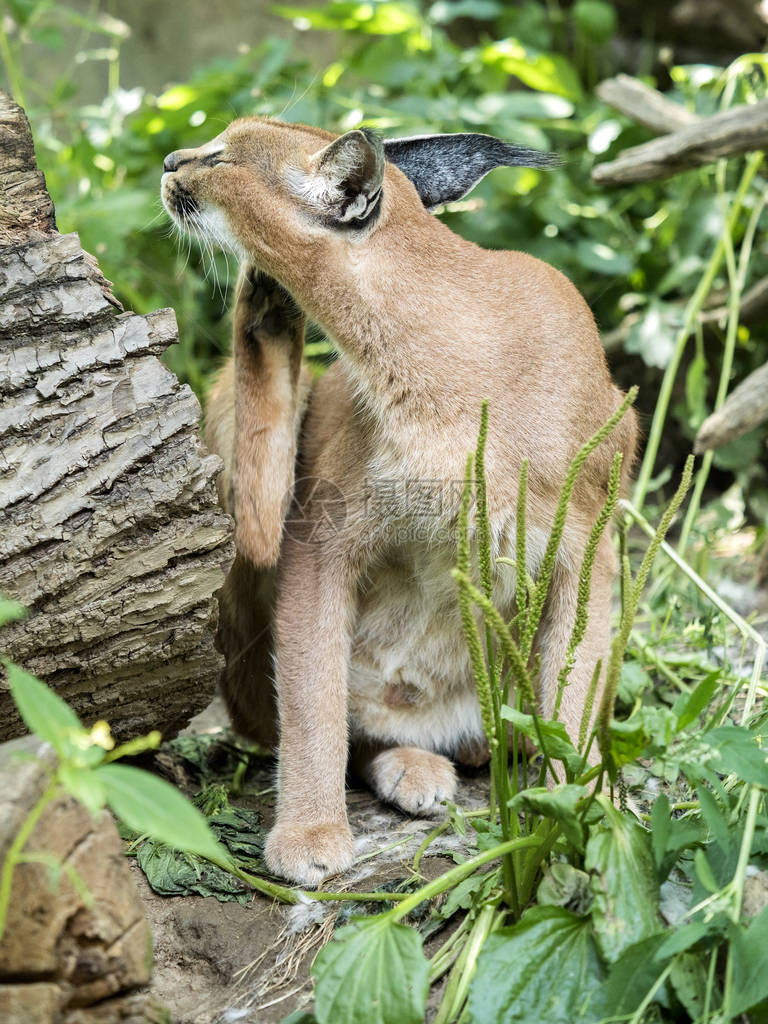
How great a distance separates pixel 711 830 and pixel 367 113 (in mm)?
3907

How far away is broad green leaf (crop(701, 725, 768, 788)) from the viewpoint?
1803mm

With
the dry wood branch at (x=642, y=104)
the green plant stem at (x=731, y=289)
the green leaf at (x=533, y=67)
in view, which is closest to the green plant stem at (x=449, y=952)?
the green plant stem at (x=731, y=289)

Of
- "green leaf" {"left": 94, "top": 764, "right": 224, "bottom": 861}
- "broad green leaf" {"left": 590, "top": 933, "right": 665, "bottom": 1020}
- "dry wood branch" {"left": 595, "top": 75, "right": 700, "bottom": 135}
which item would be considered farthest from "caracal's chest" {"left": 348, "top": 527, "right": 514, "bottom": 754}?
"dry wood branch" {"left": 595, "top": 75, "right": 700, "bottom": 135}

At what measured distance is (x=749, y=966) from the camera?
5.57ft

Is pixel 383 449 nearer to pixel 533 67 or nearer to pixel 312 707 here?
pixel 312 707

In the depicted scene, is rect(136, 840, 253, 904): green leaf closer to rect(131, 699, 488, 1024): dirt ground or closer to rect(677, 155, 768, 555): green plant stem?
rect(131, 699, 488, 1024): dirt ground

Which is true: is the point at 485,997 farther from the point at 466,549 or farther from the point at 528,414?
the point at 528,414

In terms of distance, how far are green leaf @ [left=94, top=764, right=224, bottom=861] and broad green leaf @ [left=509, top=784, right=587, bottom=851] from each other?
0.65 m

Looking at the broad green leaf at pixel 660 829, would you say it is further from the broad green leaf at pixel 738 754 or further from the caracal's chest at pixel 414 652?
the caracal's chest at pixel 414 652

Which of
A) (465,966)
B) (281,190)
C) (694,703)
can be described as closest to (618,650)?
(694,703)

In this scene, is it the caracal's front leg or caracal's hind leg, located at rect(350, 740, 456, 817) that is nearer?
the caracal's front leg

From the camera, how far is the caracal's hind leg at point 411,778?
9.25ft

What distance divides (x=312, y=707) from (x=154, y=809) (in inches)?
53.7

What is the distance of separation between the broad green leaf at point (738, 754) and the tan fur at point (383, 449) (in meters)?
0.81
